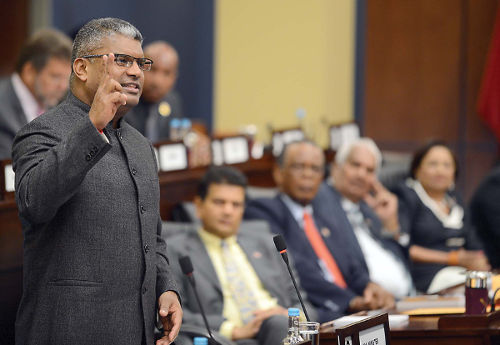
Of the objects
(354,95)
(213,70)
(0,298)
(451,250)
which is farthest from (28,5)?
(0,298)

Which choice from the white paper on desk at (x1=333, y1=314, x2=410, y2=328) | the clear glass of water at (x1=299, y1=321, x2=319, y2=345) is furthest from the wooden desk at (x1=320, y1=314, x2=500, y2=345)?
the clear glass of water at (x1=299, y1=321, x2=319, y2=345)

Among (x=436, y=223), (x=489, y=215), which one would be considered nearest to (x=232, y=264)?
(x=436, y=223)

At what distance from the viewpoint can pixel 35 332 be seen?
6.28 feet

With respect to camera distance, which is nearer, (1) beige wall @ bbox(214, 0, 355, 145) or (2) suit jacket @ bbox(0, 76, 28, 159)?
(2) suit jacket @ bbox(0, 76, 28, 159)

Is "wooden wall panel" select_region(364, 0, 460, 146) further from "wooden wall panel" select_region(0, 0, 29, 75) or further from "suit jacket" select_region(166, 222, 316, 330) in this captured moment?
"suit jacket" select_region(166, 222, 316, 330)

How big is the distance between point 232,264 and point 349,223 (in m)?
0.97

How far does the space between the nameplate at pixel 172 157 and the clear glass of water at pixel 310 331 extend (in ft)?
6.96

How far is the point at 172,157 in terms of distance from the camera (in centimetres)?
424

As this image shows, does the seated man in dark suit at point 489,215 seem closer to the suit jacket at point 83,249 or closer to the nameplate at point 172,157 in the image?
the nameplate at point 172,157

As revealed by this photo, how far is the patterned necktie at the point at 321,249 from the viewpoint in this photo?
405cm

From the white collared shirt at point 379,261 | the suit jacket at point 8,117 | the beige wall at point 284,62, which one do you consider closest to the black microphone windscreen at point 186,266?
the suit jacket at point 8,117

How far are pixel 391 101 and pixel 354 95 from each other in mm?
307

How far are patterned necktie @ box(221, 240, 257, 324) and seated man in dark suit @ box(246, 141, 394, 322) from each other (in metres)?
0.48

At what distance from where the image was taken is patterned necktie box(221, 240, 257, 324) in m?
3.40
